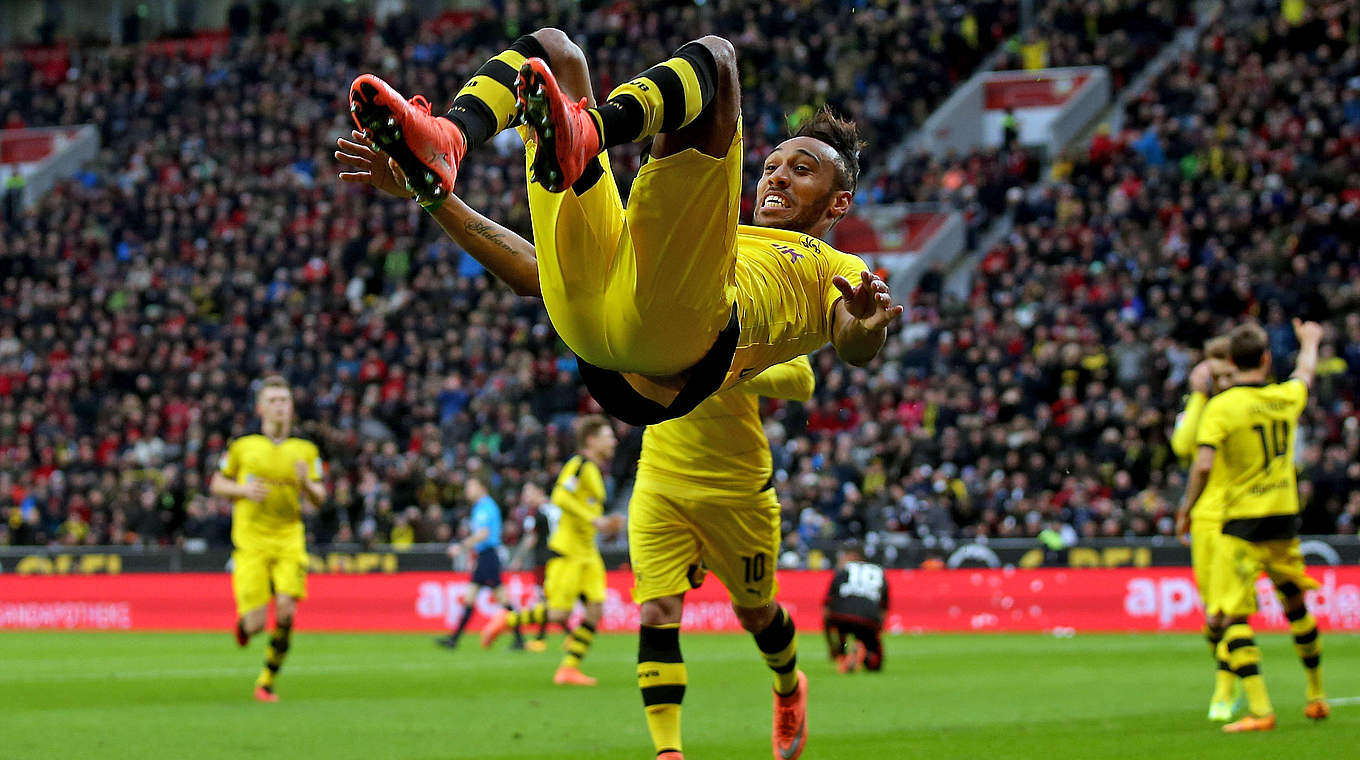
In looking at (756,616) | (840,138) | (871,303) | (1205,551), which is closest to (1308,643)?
(1205,551)

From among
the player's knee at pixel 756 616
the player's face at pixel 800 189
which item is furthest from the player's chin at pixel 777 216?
the player's knee at pixel 756 616

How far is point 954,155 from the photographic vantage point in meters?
31.0

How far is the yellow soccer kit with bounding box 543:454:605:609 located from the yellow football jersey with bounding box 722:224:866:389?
943cm

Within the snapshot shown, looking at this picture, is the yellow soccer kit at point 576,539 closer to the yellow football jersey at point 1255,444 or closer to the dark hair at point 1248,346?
→ the yellow football jersey at point 1255,444

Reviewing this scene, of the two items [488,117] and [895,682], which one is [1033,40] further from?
[488,117]

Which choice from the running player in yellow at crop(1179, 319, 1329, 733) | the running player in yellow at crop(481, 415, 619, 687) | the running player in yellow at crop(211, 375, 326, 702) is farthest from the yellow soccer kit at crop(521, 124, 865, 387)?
the running player in yellow at crop(481, 415, 619, 687)

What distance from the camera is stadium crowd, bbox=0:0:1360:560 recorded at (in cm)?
2297

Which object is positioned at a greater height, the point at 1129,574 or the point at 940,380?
the point at 940,380

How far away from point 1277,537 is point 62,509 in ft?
76.7

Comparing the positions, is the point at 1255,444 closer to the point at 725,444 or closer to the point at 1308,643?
A: the point at 1308,643

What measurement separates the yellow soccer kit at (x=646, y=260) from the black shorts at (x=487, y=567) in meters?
14.2

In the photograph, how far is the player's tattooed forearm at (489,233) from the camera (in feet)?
20.7

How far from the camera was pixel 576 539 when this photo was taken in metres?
16.5

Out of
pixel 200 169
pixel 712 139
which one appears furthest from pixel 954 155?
pixel 712 139
